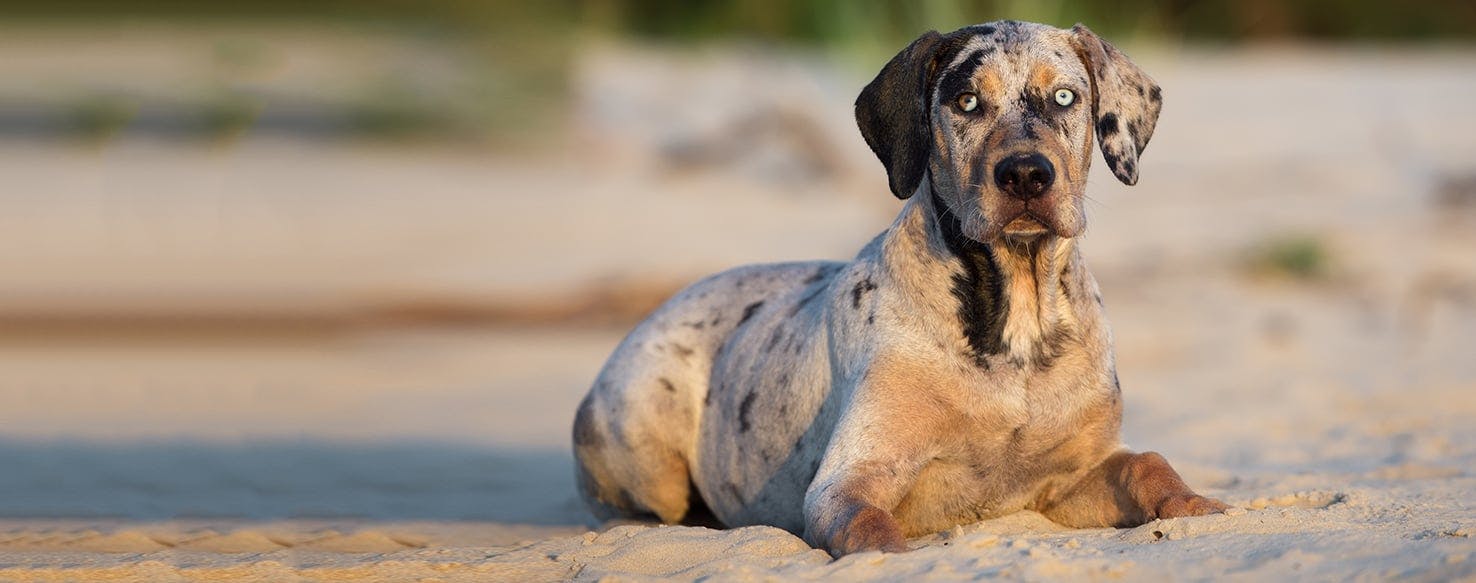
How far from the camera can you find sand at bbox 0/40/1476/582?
5121 mm

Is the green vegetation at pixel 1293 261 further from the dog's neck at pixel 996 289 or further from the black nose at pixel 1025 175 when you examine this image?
the black nose at pixel 1025 175

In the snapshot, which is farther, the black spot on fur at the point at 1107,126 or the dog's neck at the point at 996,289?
the black spot on fur at the point at 1107,126

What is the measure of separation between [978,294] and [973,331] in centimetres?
13

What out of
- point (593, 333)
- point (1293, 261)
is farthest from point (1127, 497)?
point (1293, 261)

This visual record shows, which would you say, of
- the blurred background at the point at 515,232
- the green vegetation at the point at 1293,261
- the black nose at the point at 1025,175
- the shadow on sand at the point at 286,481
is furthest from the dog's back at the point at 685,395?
the green vegetation at the point at 1293,261

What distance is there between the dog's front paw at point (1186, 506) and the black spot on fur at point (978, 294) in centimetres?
76

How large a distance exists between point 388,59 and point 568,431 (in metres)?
7.59

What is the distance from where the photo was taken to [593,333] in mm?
11938

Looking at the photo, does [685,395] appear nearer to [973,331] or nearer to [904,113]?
[973,331]

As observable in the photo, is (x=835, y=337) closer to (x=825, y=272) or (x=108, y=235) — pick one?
(x=825, y=272)

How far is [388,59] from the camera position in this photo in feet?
53.0

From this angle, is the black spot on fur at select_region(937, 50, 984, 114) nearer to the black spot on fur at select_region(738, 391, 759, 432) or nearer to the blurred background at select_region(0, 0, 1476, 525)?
the black spot on fur at select_region(738, 391, 759, 432)

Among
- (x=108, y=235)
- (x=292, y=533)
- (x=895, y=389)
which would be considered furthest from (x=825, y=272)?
(x=108, y=235)

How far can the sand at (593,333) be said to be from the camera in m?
5.12
